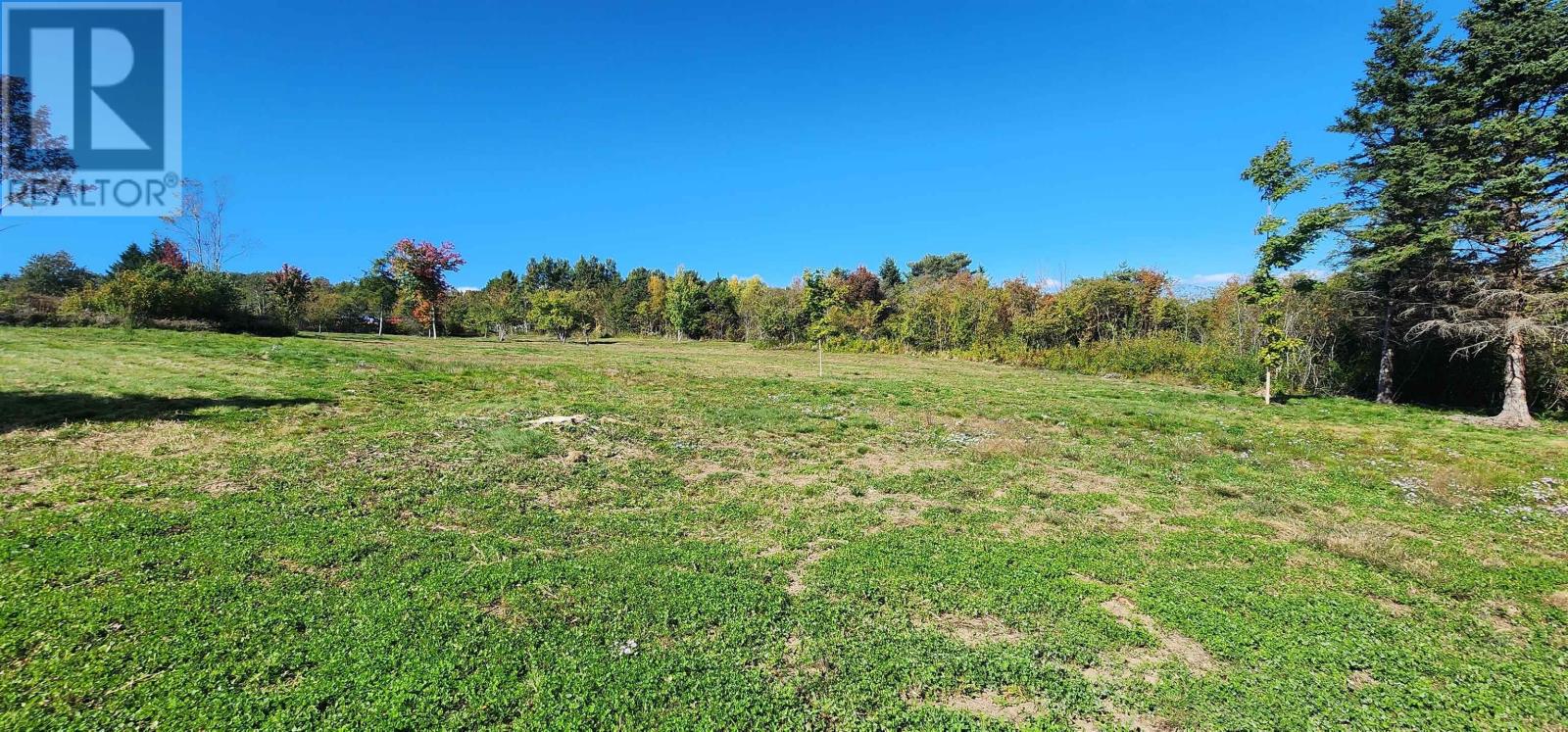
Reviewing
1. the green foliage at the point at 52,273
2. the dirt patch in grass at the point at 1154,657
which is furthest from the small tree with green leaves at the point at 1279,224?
the green foliage at the point at 52,273

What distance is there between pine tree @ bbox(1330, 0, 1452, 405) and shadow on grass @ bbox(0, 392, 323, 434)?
27.9 meters

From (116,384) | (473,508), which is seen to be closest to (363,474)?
(473,508)

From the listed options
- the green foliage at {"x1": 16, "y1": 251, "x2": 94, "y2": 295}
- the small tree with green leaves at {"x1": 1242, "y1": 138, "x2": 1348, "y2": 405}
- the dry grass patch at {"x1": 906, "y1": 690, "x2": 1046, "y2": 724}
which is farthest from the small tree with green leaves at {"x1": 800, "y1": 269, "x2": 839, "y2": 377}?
the green foliage at {"x1": 16, "y1": 251, "x2": 94, "y2": 295}

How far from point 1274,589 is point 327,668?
7.17 m

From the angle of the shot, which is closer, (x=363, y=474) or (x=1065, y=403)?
(x=363, y=474)

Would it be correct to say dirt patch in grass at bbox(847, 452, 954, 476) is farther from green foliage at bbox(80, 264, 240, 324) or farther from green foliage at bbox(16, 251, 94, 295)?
green foliage at bbox(16, 251, 94, 295)

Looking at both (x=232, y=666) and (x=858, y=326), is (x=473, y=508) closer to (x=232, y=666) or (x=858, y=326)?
(x=232, y=666)

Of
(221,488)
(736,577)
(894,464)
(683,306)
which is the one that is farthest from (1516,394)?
(683,306)

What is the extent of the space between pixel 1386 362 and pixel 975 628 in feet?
74.8

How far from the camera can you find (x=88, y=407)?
868 cm

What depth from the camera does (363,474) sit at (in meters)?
6.93

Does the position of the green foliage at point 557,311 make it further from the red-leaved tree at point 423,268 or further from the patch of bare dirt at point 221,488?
the patch of bare dirt at point 221,488

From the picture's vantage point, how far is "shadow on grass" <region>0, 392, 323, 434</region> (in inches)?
310

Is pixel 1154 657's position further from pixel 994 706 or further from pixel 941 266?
pixel 941 266
